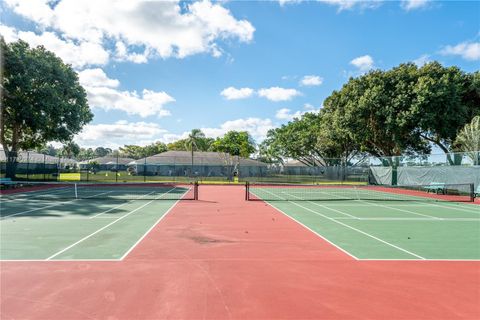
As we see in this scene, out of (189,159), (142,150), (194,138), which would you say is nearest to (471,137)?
(189,159)

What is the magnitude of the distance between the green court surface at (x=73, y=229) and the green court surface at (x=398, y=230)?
20.0 ft

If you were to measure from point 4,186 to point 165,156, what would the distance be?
34.9m

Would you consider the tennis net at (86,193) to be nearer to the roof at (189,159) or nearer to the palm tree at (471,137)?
the palm tree at (471,137)

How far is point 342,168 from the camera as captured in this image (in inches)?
1768

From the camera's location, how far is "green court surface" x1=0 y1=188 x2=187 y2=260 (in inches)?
324

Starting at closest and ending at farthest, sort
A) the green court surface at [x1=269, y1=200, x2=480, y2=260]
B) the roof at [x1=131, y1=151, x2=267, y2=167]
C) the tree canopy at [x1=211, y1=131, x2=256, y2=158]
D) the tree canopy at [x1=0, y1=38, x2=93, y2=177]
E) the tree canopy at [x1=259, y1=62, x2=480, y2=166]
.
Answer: the green court surface at [x1=269, y1=200, x2=480, y2=260], the tree canopy at [x1=0, y1=38, x2=93, y2=177], the tree canopy at [x1=259, y1=62, x2=480, y2=166], the roof at [x1=131, y1=151, x2=267, y2=167], the tree canopy at [x1=211, y1=131, x2=256, y2=158]

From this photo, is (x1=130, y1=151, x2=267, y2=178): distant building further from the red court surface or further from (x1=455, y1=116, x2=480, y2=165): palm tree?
the red court surface

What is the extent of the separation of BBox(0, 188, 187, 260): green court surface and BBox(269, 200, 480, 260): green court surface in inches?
240

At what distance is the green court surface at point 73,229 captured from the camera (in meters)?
8.23

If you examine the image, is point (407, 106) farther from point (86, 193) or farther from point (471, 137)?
point (86, 193)

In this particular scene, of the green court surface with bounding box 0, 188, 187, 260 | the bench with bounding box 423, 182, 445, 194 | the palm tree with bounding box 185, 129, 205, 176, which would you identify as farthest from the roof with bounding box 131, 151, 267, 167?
the green court surface with bounding box 0, 188, 187, 260

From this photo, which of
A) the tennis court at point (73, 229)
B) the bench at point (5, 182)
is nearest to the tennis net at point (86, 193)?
the bench at point (5, 182)

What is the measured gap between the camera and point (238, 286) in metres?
6.10

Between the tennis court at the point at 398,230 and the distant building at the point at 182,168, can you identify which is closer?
the tennis court at the point at 398,230
